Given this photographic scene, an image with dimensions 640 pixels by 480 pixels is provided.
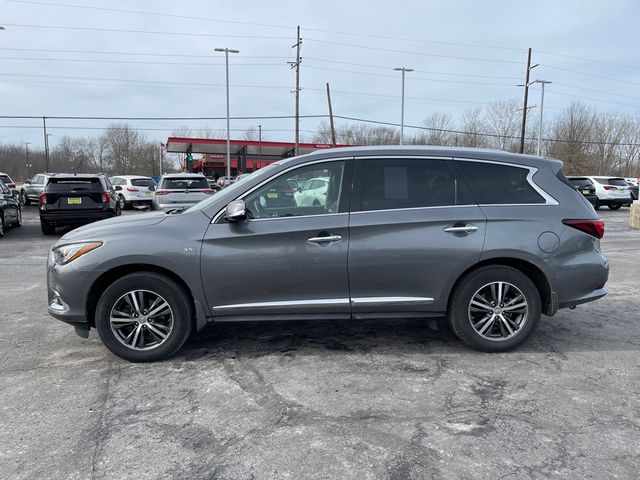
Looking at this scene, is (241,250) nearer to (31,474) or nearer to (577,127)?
(31,474)

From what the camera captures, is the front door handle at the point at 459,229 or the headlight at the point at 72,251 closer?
the headlight at the point at 72,251

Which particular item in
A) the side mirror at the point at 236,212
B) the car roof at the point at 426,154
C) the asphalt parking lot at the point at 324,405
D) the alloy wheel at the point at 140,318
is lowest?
the asphalt parking lot at the point at 324,405

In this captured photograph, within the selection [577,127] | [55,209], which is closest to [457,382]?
[55,209]

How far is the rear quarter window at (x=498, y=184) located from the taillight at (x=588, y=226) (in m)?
0.31

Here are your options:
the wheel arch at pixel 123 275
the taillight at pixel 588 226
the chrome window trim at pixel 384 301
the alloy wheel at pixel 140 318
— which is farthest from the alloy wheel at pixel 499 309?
the alloy wheel at pixel 140 318

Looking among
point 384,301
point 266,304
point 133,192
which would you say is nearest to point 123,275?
point 266,304

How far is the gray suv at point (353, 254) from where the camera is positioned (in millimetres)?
4180

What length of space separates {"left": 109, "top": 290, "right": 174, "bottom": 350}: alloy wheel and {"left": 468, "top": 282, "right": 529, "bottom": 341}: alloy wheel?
268 cm

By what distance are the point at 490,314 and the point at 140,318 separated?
3.06 m

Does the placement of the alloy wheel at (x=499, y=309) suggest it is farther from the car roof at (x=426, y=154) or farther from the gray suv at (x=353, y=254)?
the car roof at (x=426, y=154)

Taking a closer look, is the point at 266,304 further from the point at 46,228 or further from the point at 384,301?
the point at 46,228

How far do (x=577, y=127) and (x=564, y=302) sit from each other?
55566 mm

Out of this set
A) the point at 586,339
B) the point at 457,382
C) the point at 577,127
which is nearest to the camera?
the point at 457,382

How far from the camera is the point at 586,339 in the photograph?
502 cm
